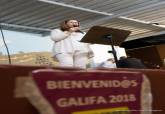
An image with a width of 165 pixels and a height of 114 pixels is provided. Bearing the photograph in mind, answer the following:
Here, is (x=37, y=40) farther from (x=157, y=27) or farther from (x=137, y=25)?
(x=157, y=27)

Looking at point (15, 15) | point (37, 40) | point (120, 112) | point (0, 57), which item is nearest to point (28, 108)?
point (120, 112)

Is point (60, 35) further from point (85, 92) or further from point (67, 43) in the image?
point (85, 92)

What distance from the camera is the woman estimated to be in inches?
142

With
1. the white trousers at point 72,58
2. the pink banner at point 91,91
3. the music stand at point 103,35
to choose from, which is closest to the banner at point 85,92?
the pink banner at point 91,91

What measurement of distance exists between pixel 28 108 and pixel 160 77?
512 mm

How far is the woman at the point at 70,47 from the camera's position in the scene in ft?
11.8

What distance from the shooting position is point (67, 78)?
87 centimetres

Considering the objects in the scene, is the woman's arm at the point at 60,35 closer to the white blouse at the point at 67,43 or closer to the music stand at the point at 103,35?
the white blouse at the point at 67,43

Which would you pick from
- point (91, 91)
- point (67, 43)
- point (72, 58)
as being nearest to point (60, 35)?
point (67, 43)

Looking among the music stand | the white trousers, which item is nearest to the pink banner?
the music stand

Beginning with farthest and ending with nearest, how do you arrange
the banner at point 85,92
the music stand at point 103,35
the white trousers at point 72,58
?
the white trousers at point 72,58
the music stand at point 103,35
the banner at point 85,92

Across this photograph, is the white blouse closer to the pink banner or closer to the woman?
the woman

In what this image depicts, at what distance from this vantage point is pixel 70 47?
3621 millimetres

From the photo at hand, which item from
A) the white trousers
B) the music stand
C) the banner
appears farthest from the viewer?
the white trousers
